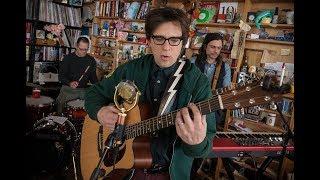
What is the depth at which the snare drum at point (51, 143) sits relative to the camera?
9.37 ft

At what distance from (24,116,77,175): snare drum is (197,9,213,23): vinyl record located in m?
2.44

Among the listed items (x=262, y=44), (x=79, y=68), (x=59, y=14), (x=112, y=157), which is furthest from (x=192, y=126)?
(x=59, y=14)

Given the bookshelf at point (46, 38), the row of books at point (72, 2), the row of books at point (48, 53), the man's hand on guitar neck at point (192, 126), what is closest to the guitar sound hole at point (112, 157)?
the man's hand on guitar neck at point (192, 126)

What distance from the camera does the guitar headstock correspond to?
96 cm

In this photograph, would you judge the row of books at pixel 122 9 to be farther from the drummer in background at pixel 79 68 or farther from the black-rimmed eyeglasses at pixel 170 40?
the black-rimmed eyeglasses at pixel 170 40

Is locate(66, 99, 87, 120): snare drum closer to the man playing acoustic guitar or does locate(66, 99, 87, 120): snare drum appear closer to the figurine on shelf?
the man playing acoustic guitar

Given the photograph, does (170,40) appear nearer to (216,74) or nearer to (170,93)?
(170,93)

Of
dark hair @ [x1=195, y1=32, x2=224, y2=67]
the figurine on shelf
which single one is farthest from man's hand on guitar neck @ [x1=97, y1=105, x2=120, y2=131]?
the figurine on shelf

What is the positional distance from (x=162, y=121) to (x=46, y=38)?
5.08 m

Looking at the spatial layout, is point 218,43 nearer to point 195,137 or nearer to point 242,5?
point 242,5

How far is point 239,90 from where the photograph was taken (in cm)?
106
